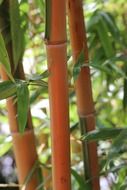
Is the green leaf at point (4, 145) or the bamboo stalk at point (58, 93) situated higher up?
the bamboo stalk at point (58, 93)

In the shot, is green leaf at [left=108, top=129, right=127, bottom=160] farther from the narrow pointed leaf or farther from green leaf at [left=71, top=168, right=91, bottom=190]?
the narrow pointed leaf

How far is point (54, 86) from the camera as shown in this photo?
0.51 meters

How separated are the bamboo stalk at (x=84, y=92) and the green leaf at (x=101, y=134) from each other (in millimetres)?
34

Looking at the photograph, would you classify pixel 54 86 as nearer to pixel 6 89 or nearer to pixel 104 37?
pixel 6 89

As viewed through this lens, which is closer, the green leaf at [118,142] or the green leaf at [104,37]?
the green leaf at [118,142]

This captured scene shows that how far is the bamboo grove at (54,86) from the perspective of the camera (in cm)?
50

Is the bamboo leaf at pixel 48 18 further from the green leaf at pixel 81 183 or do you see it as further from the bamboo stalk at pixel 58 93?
the green leaf at pixel 81 183

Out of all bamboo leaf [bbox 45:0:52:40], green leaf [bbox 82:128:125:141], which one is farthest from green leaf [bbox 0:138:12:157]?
bamboo leaf [bbox 45:0:52:40]

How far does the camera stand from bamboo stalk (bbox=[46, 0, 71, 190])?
1.61ft

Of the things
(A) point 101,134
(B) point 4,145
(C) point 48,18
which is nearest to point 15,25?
(C) point 48,18

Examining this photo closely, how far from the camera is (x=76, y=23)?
1.95 ft

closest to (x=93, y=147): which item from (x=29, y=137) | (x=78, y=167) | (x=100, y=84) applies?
(x=29, y=137)

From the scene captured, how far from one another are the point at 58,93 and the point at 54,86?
0.01 metres

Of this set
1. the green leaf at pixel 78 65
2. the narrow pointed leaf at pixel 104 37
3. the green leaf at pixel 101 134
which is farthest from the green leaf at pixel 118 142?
the narrow pointed leaf at pixel 104 37
